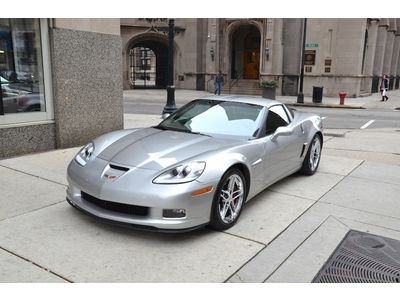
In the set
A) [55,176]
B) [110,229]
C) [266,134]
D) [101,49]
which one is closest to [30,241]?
[110,229]

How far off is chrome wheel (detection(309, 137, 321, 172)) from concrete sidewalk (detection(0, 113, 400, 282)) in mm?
349

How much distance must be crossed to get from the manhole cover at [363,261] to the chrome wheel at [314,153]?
223 centimetres

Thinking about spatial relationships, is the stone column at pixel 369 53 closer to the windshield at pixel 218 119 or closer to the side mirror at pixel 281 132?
the side mirror at pixel 281 132

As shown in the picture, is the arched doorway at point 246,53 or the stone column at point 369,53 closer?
the stone column at point 369,53

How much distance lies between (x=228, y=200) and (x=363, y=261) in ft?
4.46

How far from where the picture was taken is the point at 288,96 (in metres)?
29.3

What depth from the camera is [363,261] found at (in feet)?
11.8

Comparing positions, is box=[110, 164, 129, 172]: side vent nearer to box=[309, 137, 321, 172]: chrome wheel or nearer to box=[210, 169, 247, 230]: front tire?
box=[210, 169, 247, 230]: front tire

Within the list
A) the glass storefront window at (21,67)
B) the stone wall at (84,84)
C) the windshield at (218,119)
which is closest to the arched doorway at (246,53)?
the stone wall at (84,84)

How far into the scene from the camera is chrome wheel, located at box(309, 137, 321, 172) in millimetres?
6318

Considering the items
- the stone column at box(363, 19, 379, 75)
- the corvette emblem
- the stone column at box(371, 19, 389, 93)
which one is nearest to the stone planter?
the stone column at box(363, 19, 379, 75)

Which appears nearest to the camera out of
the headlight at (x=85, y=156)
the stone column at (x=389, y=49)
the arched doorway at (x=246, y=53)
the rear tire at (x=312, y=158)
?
the headlight at (x=85, y=156)

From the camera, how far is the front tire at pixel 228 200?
3.90 m
